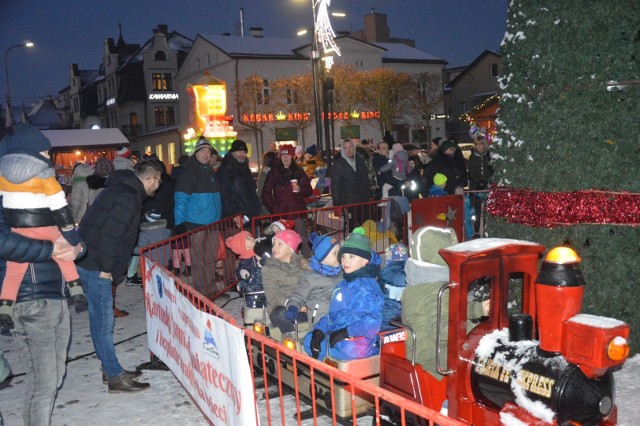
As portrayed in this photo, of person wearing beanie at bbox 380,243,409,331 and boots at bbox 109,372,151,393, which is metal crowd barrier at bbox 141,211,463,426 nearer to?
person wearing beanie at bbox 380,243,409,331

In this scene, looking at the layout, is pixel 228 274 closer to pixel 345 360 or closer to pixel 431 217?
pixel 431 217

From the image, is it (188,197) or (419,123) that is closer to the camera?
(188,197)

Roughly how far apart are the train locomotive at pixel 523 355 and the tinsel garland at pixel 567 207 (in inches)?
83.5

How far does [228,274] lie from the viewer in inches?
385

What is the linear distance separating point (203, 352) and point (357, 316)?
4.20 ft

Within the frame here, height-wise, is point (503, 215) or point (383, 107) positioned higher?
point (383, 107)

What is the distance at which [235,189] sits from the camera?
974cm

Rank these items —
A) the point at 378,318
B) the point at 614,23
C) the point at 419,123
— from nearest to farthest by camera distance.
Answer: the point at 378,318, the point at 614,23, the point at 419,123

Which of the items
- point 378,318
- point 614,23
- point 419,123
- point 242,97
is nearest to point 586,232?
point 614,23

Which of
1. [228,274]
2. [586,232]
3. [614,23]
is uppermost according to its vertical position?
[614,23]

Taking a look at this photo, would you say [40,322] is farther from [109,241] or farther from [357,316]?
[357,316]

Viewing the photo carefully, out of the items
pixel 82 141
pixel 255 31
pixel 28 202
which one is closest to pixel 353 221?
pixel 28 202

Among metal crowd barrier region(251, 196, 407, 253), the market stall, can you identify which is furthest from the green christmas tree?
the market stall

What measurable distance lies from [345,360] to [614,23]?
407 cm
